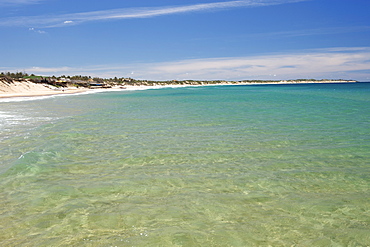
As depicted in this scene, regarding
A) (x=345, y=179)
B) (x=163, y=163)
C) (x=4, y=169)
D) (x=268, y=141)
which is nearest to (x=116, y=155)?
(x=163, y=163)

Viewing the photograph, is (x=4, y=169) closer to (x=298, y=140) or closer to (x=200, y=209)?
(x=200, y=209)

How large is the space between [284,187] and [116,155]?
5.60 metres

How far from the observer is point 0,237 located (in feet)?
14.6

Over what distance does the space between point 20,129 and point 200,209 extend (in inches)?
518

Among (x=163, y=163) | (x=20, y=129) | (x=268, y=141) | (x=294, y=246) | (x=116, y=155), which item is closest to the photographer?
(x=294, y=246)

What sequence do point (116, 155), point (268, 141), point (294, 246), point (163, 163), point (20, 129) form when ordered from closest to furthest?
point (294, 246)
point (163, 163)
point (116, 155)
point (268, 141)
point (20, 129)

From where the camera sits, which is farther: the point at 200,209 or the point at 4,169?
the point at 4,169

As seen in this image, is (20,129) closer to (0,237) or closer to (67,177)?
(67,177)

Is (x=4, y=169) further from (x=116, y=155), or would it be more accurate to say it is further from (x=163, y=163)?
(x=163, y=163)

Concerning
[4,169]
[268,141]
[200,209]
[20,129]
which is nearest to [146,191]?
[200,209]

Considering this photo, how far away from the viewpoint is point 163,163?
28.0 feet

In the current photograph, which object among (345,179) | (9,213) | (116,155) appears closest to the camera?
(9,213)

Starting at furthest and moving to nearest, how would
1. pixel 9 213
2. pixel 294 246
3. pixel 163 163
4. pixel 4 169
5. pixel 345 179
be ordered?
pixel 163 163, pixel 4 169, pixel 345 179, pixel 9 213, pixel 294 246

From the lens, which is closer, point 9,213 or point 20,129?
point 9,213
